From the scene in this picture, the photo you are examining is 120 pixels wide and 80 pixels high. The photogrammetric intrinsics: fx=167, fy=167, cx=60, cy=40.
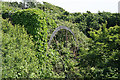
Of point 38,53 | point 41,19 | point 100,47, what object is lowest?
point 38,53

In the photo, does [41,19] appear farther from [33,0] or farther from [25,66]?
[33,0]

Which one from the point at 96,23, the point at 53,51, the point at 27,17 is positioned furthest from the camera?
the point at 96,23

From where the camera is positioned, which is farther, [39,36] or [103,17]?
[103,17]

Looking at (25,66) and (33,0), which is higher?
(33,0)

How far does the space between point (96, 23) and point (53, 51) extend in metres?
6.47

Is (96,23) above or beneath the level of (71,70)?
above

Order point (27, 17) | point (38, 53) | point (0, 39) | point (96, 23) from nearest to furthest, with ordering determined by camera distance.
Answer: point (0, 39), point (38, 53), point (27, 17), point (96, 23)

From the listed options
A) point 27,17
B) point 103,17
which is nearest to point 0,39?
point 27,17

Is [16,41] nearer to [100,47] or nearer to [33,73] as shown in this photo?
[33,73]

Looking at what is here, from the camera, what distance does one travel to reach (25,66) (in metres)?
4.93

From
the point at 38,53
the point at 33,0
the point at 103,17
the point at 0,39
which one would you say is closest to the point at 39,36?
the point at 38,53

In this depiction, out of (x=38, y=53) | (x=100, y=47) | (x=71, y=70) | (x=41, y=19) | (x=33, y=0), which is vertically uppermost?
(x=33, y=0)

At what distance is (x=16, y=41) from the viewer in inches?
199

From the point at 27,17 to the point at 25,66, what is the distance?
1.98 metres
